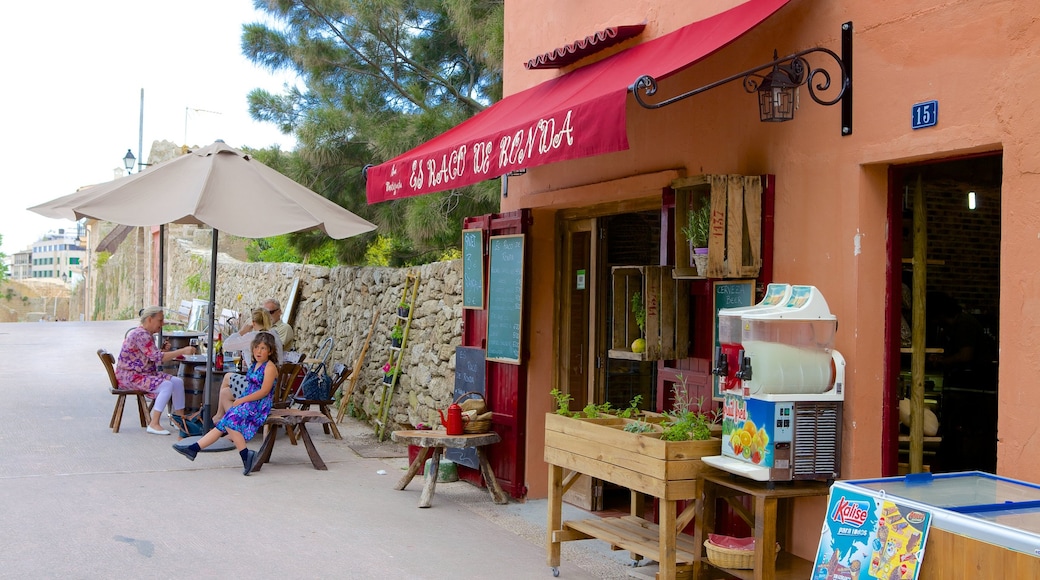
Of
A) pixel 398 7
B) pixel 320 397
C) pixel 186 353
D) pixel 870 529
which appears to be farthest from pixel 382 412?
pixel 870 529

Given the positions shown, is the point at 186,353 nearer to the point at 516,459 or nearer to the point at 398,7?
the point at 516,459

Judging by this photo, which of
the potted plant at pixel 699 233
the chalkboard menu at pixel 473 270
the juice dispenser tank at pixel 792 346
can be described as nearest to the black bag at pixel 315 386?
the chalkboard menu at pixel 473 270

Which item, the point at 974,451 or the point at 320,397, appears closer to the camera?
the point at 974,451

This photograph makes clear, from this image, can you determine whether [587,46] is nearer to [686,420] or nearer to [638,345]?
[638,345]

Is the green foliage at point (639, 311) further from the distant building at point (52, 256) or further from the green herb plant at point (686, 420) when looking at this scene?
the distant building at point (52, 256)

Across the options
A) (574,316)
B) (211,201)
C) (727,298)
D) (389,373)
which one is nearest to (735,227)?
(727,298)

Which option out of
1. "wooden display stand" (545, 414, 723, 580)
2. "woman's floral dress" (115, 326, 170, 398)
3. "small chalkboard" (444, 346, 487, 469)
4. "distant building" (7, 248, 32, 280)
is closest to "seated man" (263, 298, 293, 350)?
"woman's floral dress" (115, 326, 170, 398)

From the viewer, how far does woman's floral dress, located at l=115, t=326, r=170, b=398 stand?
992cm

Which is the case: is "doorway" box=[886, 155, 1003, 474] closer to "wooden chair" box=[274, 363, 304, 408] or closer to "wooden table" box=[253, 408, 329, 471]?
"wooden table" box=[253, 408, 329, 471]

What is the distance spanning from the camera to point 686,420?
4922 mm

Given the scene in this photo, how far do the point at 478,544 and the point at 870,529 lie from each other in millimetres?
3355

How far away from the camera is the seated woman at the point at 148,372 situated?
9914 millimetres

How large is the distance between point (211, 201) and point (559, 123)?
16.4 ft

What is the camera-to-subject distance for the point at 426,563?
5.64m
